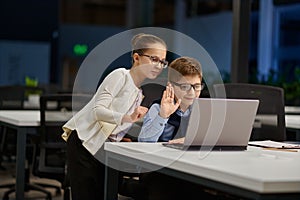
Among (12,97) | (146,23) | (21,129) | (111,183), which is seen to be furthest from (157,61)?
(146,23)

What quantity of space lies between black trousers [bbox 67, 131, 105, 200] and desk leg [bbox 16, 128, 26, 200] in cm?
98

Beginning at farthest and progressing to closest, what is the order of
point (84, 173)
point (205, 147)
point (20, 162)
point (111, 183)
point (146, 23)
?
1. point (146, 23)
2. point (20, 162)
3. point (84, 173)
4. point (111, 183)
5. point (205, 147)

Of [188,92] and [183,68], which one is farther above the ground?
[183,68]

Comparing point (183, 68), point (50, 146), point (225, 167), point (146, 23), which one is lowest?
point (50, 146)

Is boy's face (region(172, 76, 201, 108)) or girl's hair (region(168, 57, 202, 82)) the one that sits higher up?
girl's hair (region(168, 57, 202, 82))

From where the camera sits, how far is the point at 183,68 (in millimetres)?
2604

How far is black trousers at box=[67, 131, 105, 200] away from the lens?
108 inches

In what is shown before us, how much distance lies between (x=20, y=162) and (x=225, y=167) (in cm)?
233

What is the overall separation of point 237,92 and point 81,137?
3.49ft

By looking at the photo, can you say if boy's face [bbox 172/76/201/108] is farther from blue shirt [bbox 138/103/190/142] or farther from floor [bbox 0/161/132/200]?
floor [bbox 0/161/132/200]

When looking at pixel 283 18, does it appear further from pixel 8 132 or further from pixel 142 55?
pixel 142 55

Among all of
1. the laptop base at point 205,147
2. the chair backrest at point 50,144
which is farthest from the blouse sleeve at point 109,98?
the chair backrest at point 50,144

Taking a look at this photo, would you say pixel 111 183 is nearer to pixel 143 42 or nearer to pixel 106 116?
pixel 106 116

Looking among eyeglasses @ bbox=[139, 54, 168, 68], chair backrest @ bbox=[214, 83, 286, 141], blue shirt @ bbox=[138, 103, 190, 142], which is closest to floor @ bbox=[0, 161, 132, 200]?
chair backrest @ bbox=[214, 83, 286, 141]
